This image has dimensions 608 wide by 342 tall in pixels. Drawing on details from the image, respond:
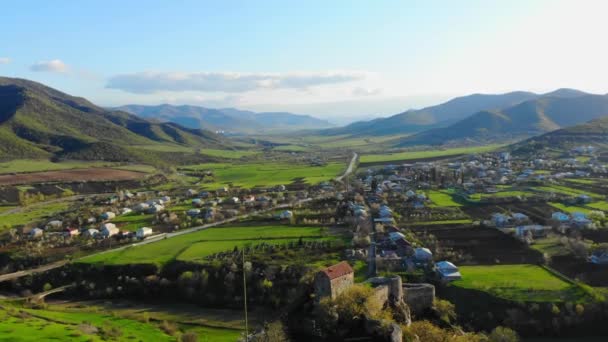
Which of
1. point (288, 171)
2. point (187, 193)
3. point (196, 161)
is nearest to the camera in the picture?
point (187, 193)

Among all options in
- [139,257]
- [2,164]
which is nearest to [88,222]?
[139,257]

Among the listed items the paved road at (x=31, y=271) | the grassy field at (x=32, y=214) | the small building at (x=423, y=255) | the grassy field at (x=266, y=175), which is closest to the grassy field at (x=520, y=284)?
the small building at (x=423, y=255)

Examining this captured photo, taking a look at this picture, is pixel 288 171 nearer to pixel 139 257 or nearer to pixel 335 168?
pixel 335 168

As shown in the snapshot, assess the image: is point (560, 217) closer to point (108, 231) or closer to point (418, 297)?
point (418, 297)

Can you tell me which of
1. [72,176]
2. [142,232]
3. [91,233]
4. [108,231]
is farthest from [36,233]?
[72,176]

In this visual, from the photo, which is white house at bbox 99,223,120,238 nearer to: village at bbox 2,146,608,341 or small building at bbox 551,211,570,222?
village at bbox 2,146,608,341

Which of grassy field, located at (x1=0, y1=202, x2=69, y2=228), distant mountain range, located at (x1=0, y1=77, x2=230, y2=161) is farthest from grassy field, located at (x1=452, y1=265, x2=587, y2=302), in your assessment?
distant mountain range, located at (x1=0, y1=77, x2=230, y2=161)

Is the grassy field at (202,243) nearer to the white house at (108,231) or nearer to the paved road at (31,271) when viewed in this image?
the paved road at (31,271)

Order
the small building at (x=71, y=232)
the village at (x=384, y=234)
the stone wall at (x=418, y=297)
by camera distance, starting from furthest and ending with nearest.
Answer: the small building at (x=71, y=232)
the village at (x=384, y=234)
the stone wall at (x=418, y=297)
